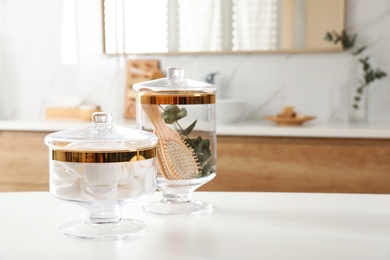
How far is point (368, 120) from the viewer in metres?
3.37

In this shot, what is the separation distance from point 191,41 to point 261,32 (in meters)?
0.39

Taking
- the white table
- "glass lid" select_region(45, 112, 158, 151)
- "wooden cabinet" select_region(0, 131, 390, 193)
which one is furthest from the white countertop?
"glass lid" select_region(45, 112, 158, 151)

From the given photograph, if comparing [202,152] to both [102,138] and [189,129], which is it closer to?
[189,129]

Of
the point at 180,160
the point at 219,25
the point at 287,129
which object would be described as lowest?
the point at 287,129

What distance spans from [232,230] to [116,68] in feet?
8.68

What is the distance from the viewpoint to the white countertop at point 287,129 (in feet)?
9.50

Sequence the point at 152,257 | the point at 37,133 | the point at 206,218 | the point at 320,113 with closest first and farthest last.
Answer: the point at 152,257
the point at 206,218
the point at 37,133
the point at 320,113

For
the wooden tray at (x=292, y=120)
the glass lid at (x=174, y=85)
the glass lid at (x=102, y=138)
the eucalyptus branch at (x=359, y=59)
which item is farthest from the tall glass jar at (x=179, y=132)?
the eucalyptus branch at (x=359, y=59)

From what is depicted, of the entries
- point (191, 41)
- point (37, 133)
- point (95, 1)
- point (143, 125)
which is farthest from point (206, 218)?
point (95, 1)

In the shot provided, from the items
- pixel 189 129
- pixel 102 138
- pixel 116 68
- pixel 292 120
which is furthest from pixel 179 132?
pixel 116 68

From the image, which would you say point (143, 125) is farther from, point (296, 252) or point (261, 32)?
point (261, 32)

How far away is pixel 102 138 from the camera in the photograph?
1.11 m

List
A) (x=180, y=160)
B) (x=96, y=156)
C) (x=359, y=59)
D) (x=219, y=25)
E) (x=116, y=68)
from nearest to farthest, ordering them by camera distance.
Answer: (x=96, y=156) < (x=180, y=160) < (x=359, y=59) < (x=219, y=25) < (x=116, y=68)

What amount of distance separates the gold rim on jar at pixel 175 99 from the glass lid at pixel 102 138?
156 millimetres
